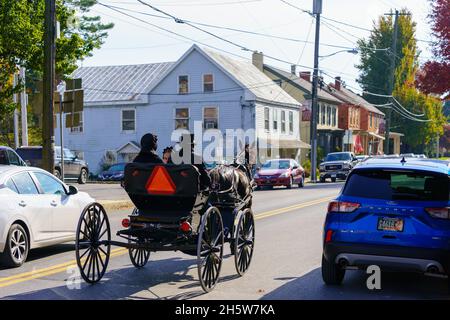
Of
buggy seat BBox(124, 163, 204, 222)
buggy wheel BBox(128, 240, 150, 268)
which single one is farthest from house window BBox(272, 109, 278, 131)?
buggy seat BBox(124, 163, 204, 222)

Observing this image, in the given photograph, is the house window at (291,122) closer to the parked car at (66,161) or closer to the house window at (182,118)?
the house window at (182,118)

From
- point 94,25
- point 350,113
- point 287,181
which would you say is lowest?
point 287,181

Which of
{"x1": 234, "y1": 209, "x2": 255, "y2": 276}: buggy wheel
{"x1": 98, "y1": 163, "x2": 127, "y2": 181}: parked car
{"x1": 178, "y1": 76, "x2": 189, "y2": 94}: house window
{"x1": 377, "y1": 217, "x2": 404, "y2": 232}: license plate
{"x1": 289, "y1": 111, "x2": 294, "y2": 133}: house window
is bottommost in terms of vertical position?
{"x1": 98, "y1": 163, "x2": 127, "y2": 181}: parked car

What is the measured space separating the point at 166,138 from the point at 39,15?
2676 cm

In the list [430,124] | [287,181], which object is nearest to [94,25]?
[287,181]

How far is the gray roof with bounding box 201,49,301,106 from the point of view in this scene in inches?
1881

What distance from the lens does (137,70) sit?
2144 inches

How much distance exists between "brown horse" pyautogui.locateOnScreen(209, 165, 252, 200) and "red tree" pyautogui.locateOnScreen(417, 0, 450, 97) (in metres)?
20.9

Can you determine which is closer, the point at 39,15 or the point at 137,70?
the point at 39,15

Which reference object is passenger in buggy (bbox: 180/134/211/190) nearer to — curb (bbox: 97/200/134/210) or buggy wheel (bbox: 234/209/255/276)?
buggy wheel (bbox: 234/209/255/276)

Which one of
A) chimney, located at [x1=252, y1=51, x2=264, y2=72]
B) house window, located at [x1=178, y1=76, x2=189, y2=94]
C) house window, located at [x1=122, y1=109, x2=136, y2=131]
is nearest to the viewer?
house window, located at [x1=178, y1=76, x2=189, y2=94]

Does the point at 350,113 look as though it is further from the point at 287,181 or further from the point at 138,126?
the point at 287,181

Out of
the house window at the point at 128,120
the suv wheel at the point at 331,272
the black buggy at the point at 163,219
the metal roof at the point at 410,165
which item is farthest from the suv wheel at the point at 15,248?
the house window at the point at 128,120
